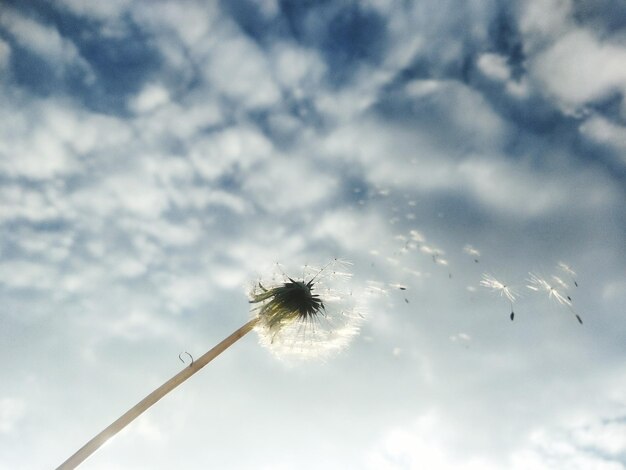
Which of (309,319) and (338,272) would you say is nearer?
(309,319)

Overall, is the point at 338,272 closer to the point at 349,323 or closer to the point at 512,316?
the point at 349,323

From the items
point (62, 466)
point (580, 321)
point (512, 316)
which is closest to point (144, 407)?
point (62, 466)

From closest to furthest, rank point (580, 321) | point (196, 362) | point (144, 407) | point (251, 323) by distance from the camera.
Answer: point (144, 407)
point (196, 362)
point (251, 323)
point (580, 321)

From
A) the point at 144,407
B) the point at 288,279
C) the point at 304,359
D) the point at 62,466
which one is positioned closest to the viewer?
the point at 62,466

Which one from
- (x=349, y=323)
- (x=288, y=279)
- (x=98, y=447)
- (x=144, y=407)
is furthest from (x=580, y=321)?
(x=98, y=447)

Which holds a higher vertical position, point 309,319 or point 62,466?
point 309,319

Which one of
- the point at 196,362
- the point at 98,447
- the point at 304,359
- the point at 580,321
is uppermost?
the point at 580,321
